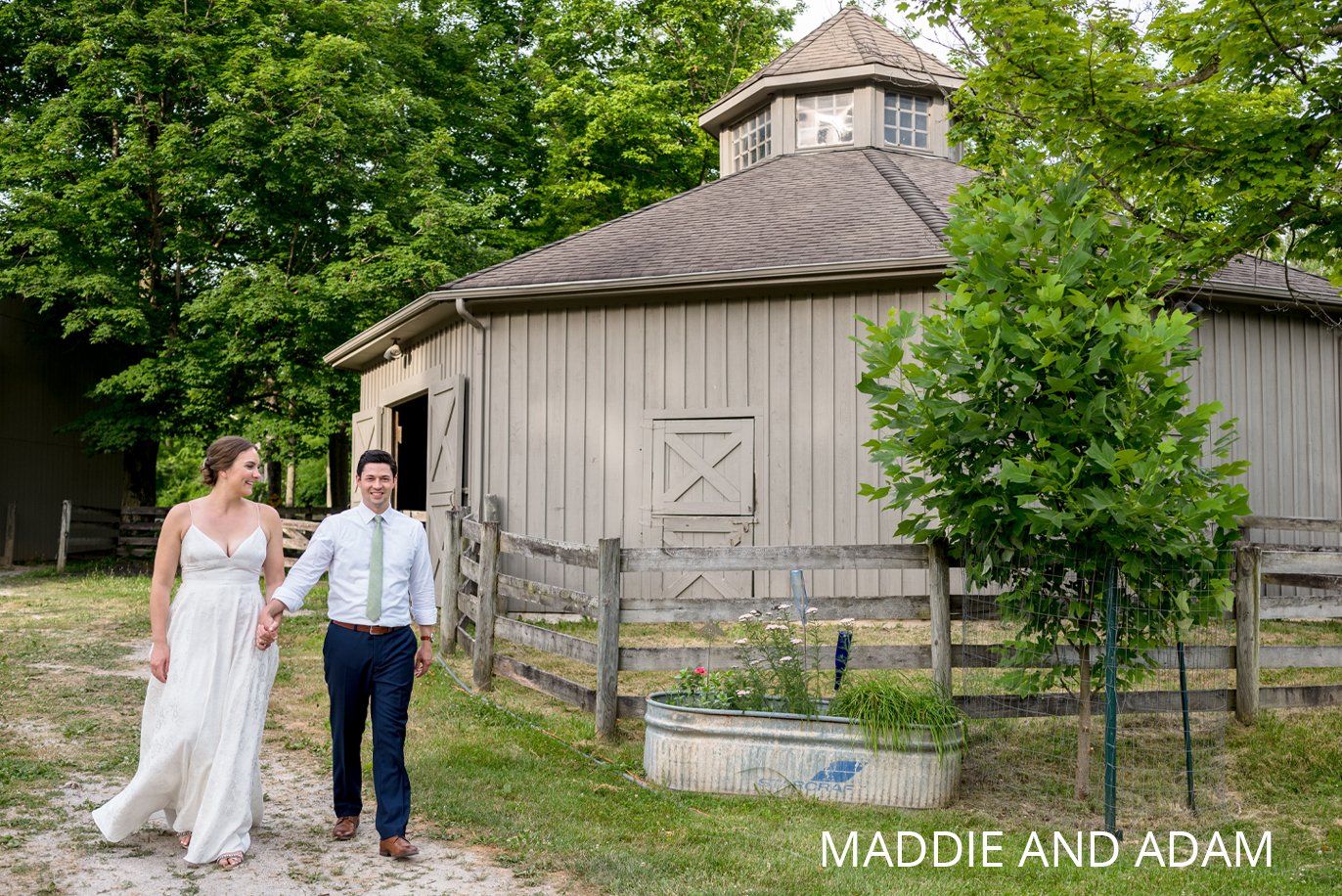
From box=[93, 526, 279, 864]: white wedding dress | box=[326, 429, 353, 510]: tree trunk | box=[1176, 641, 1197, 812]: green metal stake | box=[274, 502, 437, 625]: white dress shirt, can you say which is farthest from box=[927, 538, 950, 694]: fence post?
box=[326, 429, 353, 510]: tree trunk

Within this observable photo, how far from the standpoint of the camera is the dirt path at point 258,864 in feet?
15.0

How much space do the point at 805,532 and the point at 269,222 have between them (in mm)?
12798

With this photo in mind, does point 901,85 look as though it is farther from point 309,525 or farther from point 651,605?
point 651,605

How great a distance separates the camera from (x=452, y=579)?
34.1ft

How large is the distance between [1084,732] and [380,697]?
3576mm

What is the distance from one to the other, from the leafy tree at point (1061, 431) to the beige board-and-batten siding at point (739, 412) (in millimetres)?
5528

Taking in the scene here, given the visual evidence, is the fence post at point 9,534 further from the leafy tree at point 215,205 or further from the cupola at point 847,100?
the cupola at point 847,100

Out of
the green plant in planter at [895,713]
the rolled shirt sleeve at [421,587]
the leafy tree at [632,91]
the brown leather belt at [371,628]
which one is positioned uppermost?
the leafy tree at [632,91]

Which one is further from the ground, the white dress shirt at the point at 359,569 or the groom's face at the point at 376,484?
the groom's face at the point at 376,484

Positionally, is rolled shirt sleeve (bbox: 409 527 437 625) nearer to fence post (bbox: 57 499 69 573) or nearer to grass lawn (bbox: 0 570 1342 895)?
grass lawn (bbox: 0 570 1342 895)

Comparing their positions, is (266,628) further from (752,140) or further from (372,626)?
(752,140)

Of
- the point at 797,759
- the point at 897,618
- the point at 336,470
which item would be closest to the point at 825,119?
the point at 897,618

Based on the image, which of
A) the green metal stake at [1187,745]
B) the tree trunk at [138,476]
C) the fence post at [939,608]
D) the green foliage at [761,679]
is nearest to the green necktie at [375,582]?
the green foliage at [761,679]

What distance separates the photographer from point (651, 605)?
7227mm
